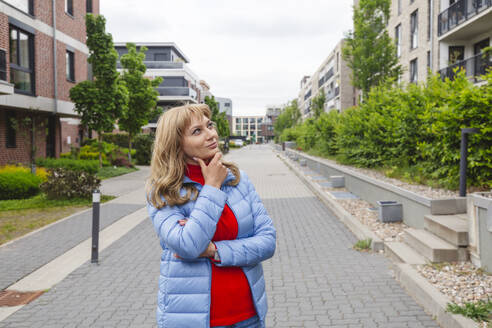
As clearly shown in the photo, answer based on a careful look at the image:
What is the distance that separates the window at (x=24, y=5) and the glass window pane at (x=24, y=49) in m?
1.03

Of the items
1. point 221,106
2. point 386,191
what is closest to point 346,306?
point 386,191

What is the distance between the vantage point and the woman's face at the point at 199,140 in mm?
2014

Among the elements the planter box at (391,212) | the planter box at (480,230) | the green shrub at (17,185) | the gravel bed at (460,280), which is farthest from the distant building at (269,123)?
the gravel bed at (460,280)

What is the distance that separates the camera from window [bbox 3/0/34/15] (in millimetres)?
16386

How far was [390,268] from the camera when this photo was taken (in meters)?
5.37

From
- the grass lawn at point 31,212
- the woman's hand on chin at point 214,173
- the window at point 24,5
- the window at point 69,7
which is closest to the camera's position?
the woman's hand on chin at point 214,173

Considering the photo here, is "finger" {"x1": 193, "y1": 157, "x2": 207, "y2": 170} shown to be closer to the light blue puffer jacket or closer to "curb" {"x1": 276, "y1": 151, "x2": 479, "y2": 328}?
the light blue puffer jacket

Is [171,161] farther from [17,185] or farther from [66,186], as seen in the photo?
[17,185]

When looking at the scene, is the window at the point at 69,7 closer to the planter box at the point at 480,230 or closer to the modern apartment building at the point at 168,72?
the planter box at the point at 480,230

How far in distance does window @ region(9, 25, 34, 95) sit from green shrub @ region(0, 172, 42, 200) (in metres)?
5.64

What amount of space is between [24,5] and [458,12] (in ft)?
68.6

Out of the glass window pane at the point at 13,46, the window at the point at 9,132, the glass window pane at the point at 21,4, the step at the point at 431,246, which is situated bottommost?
the step at the point at 431,246

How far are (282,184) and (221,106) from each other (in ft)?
412

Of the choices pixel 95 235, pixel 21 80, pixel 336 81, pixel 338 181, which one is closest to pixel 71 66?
pixel 21 80
